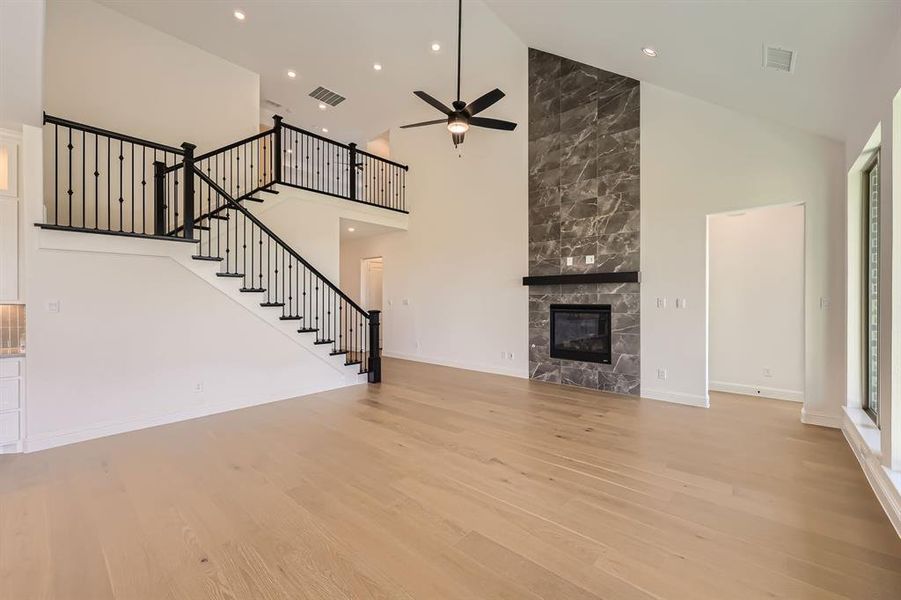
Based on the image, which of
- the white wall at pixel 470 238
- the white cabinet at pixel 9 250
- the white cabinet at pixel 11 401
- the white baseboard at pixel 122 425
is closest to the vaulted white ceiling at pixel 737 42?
the white wall at pixel 470 238

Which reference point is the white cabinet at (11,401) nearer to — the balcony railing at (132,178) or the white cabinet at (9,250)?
the white cabinet at (9,250)

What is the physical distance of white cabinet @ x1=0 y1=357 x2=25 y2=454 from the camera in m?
3.35

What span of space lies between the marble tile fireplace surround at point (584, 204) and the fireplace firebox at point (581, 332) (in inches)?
3.3

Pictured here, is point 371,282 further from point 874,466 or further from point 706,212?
point 874,466

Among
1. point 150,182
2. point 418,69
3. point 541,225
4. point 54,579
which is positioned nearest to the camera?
point 54,579

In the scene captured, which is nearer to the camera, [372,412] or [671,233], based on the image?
[372,412]

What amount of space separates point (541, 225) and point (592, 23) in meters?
2.79

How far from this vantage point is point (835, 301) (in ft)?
13.1

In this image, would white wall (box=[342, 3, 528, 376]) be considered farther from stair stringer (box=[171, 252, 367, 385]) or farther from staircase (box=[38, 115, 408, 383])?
stair stringer (box=[171, 252, 367, 385])

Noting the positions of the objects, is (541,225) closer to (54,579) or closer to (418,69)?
(418,69)

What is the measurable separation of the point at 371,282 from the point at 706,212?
739 cm

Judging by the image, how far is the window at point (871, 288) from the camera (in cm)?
347

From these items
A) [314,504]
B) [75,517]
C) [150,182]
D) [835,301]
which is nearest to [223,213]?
[150,182]

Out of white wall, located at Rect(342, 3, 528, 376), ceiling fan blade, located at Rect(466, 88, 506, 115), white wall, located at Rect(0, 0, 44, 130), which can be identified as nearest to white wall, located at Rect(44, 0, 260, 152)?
white wall, located at Rect(0, 0, 44, 130)
